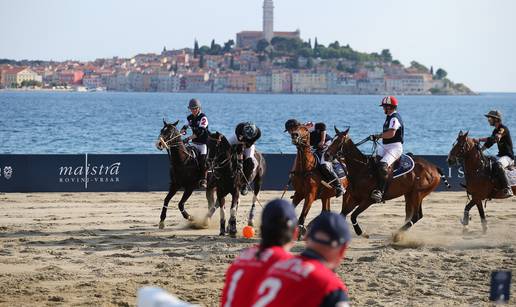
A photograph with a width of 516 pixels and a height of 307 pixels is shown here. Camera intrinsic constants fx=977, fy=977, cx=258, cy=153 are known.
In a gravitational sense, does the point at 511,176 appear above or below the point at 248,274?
below

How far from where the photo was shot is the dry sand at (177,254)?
13.1 metres

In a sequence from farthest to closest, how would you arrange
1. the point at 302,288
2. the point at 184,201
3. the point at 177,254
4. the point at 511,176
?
the point at 184,201
the point at 511,176
the point at 177,254
the point at 302,288

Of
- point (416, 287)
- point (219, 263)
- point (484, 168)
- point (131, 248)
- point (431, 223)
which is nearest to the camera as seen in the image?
point (416, 287)

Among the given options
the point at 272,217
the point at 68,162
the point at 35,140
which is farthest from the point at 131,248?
the point at 35,140

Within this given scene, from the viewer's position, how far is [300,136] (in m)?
17.7

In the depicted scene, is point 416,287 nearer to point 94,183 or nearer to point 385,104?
point 385,104

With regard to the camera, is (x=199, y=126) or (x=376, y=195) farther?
(x=199, y=126)

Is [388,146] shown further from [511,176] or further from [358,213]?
[511,176]

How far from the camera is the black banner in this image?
25.2 metres

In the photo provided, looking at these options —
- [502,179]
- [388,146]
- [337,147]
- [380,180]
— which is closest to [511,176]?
[502,179]

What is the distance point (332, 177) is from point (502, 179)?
350cm

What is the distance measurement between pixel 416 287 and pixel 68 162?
14032mm

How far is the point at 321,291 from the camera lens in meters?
5.79

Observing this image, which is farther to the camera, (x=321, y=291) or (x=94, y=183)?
(x=94, y=183)
